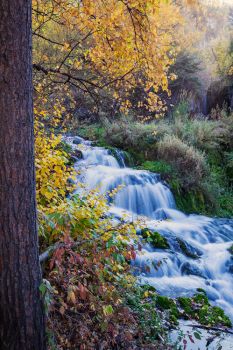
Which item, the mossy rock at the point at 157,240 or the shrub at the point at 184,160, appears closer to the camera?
the mossy rock at the point at 157,240

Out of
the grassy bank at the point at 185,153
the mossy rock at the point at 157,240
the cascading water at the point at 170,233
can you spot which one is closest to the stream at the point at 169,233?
the cascading water at the point at 170,233

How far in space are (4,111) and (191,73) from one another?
54.7 feet

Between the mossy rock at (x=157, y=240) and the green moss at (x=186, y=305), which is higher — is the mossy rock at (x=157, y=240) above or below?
above

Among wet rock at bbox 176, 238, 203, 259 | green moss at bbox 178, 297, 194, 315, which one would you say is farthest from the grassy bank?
green moss at bbox 178, 297, 194, 315

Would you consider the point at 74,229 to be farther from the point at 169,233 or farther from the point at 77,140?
the point at 77,140

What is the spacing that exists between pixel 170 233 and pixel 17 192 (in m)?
5.70

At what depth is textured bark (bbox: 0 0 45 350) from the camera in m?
2.44

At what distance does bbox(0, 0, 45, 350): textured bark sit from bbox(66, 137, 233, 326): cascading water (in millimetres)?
1881

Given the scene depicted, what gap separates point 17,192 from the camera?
2.56m

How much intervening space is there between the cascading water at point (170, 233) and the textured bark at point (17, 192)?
1881mm

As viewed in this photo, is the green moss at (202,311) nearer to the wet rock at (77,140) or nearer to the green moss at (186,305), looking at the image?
the green moss at (186,305)

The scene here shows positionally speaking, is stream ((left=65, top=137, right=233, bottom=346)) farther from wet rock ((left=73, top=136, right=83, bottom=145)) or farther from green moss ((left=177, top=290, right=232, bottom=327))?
green moss ((left=177, top=290, right=232, bottom=327))

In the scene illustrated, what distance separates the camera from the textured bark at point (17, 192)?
2.44 metres

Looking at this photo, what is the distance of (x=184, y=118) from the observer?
45.7 feet
